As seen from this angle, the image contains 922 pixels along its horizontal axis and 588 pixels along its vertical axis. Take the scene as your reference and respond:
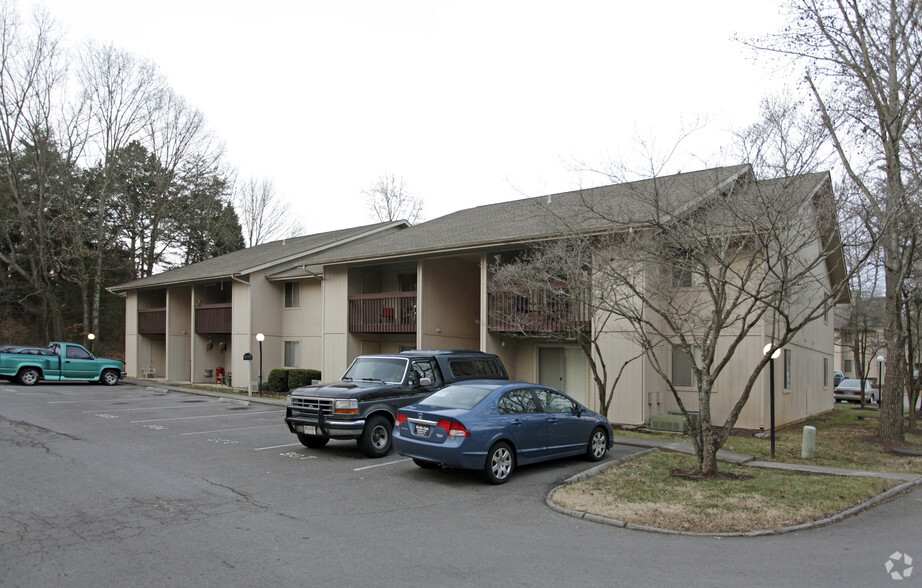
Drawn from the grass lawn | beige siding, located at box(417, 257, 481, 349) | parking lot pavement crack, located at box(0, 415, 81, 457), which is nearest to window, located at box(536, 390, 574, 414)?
the grass lawn

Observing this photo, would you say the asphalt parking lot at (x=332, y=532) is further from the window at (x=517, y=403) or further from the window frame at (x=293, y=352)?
the window frame at (x=293, y=352)

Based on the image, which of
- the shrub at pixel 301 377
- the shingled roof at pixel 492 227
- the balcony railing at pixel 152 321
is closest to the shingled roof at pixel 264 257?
the shingled roof at pixel 492 227

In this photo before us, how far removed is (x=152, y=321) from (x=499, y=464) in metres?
28.7

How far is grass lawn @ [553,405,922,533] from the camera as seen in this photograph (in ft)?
24.8

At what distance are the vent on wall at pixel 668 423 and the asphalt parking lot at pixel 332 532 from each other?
5.31 metres

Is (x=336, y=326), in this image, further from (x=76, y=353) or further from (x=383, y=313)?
(x=76, y=353)

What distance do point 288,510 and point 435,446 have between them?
233cm

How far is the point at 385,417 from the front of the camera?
1152cm

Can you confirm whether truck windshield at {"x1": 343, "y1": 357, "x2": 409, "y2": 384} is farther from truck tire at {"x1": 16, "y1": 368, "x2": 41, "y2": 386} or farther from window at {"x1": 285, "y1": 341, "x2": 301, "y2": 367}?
truck tire at {"x1": 16, "y1": 368, "x2": 41, "y2": 386}

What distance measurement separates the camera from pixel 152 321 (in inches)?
1291

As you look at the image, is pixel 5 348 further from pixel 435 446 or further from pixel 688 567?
pixel 688 567

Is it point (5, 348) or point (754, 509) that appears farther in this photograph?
point (5, 348)

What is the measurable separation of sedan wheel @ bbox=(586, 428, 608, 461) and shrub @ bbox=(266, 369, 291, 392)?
16.3 meters

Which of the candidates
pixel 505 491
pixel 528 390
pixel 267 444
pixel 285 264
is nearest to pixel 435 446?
pixel 505 491
